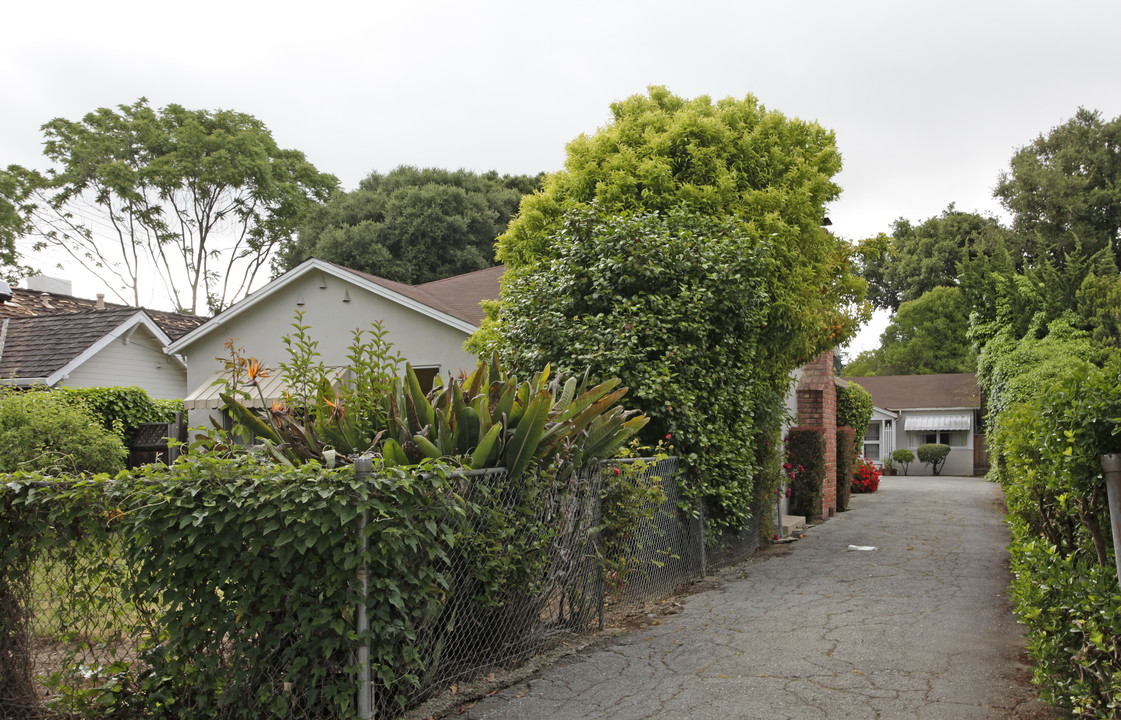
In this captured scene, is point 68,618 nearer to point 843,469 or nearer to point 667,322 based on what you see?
point 667,322

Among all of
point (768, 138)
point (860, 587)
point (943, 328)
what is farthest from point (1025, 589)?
point (943, 328)

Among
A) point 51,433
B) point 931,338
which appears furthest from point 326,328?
point 931,338

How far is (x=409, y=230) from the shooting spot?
101 feet

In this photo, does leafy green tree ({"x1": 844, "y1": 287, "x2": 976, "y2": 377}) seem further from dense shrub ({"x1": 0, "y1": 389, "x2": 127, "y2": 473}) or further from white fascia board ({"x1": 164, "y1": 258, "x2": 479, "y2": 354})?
dense shrub ({"x1": 0, "y1": 389, "x2": 127, "y2": 473})

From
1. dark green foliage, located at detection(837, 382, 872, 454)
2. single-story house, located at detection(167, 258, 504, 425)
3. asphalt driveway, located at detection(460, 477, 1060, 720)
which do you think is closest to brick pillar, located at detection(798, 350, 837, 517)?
asphalt driveway, located at detection(460, 477, 1060, 720)

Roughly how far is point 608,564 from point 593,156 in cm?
560

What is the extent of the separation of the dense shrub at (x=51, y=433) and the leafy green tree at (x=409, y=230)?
19.4m

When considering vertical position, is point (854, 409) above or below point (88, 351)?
below

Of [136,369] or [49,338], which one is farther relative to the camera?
[136,369]

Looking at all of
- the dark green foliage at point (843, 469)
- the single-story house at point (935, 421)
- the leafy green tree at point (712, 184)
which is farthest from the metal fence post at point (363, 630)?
the single-story house at point (935, 421)

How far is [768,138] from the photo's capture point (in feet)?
33.3

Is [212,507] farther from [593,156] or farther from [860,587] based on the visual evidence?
[593,156]

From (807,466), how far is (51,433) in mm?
11570

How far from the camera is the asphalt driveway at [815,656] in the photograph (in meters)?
4.50
